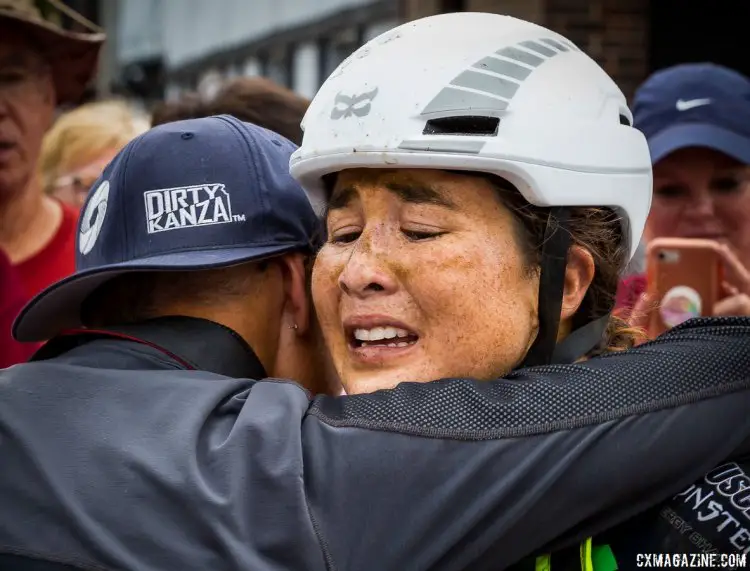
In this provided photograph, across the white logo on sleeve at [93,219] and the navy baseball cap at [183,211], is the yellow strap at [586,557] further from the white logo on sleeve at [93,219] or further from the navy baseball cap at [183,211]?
the white logo on sleeve at [93,219]

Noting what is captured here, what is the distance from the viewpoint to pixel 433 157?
2.22 meters

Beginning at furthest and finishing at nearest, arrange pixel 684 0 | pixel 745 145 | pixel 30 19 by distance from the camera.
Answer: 1. pixel 684 0
2. pixel 30 19
3. pixel 745 145

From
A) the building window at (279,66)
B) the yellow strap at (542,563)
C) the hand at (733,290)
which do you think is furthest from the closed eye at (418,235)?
the building window at (279,66)

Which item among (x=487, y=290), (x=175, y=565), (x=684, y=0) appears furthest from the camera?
(x=684, y=0)

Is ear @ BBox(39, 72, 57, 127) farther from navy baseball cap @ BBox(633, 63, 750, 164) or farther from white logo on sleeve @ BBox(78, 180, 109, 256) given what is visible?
navy baseball cap @ BBox(633, 63, 750, 164)

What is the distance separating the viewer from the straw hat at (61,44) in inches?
169

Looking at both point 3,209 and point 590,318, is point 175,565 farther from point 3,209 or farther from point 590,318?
point 3,209

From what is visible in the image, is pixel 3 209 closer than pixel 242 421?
No

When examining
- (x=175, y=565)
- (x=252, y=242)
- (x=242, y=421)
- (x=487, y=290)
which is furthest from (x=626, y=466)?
(x=252, y=242)

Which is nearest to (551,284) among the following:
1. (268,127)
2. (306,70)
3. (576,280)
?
(576,280)

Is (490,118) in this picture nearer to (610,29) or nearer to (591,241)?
(591,241)

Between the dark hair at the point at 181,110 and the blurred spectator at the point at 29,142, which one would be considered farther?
the blurred spectator at the point at 29,142

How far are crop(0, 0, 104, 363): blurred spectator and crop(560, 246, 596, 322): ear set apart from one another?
8.05 feet

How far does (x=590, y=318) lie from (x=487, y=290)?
40cm
